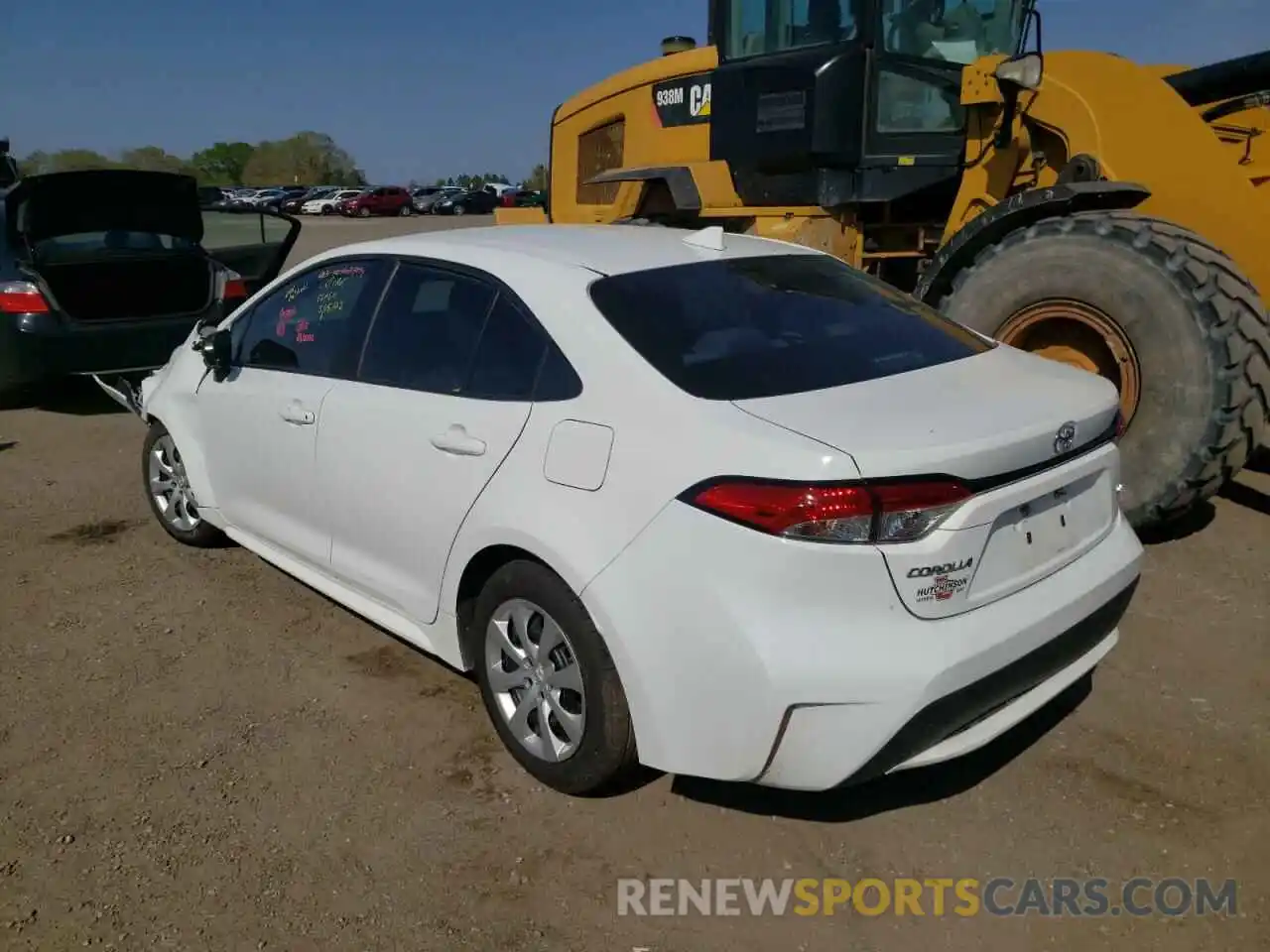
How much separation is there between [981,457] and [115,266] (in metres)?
7.56

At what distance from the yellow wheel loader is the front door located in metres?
3.00

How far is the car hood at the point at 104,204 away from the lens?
742 centimetres

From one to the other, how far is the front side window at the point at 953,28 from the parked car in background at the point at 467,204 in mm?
46847

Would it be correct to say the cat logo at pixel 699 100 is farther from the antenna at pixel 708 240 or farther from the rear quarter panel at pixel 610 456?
the rear quarter panel at pixel 610 456

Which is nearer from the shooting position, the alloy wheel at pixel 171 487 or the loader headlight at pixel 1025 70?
the alloy wheel at pixel 171 487

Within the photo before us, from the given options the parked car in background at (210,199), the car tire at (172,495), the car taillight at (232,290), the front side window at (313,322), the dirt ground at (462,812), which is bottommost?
the dirt ground at (462,812)

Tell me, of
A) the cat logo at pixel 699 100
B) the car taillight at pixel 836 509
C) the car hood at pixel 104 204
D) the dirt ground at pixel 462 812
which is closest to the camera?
the car taillight at pixel 836 509

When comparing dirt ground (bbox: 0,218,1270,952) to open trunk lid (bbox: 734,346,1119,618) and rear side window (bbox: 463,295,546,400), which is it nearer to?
open trunk lid (bbox: 734,346,1119,618)

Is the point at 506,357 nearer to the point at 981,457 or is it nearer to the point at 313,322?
the point at 313,322

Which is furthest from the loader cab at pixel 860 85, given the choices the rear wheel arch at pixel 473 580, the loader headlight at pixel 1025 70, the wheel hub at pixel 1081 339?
the rear wheel arch at pixel 473 580

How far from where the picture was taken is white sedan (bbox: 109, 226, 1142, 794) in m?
2.38

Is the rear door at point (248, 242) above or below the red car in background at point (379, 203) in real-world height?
above

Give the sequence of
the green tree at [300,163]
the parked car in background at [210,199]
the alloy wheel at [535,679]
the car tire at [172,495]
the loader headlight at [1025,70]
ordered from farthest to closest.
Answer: the green tree at [300,163] → the parked car in background at [210,199] → the loader headlight at [1025,70] → the car tire at [172,495] → the alloy wheel at [535,679]

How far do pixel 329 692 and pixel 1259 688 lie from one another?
3232 mm
